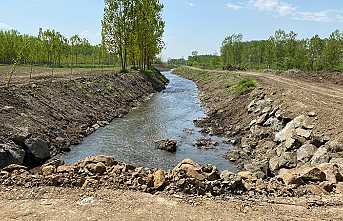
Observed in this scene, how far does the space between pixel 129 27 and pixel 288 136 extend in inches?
2005

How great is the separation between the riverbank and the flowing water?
5.13 ft

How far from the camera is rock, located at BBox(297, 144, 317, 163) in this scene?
21.2 meters

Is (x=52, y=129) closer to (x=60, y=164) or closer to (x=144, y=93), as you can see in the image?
(x=60, y=164)

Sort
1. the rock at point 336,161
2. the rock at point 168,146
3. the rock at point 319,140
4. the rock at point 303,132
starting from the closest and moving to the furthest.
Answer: the rock at point 336,161
the rock at point 319,140
the rock at point 303,132
the rock at point 168,146

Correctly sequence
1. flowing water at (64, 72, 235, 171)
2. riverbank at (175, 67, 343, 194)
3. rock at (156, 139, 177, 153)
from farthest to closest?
1. rock at (156, 139, 177, 153)
2. flowing water at (64, 72, 235, 171)
3. riverbank at (175, 67, 343, 194)

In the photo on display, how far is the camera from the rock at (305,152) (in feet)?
69.5

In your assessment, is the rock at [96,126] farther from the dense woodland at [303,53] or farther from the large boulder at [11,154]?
the dense woodland at [303,53]

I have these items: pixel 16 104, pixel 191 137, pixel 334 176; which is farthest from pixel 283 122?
pixel 16 104

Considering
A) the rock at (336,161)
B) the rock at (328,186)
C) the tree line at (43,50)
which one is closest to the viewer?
the rock at (328,186)

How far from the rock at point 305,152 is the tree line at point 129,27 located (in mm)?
50393

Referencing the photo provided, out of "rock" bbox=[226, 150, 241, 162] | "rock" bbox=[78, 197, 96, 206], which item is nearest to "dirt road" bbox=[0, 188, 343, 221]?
"rock" bbox=[78, 197, 96, 206]

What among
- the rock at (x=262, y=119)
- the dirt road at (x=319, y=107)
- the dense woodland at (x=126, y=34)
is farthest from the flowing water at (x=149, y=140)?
the dense woodland at (x=126, y=34)

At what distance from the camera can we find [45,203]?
13.0 m

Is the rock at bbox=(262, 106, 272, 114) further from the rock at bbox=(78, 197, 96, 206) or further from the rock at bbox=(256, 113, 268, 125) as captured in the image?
the rock at bbox=(78, 197, 96, 206)
